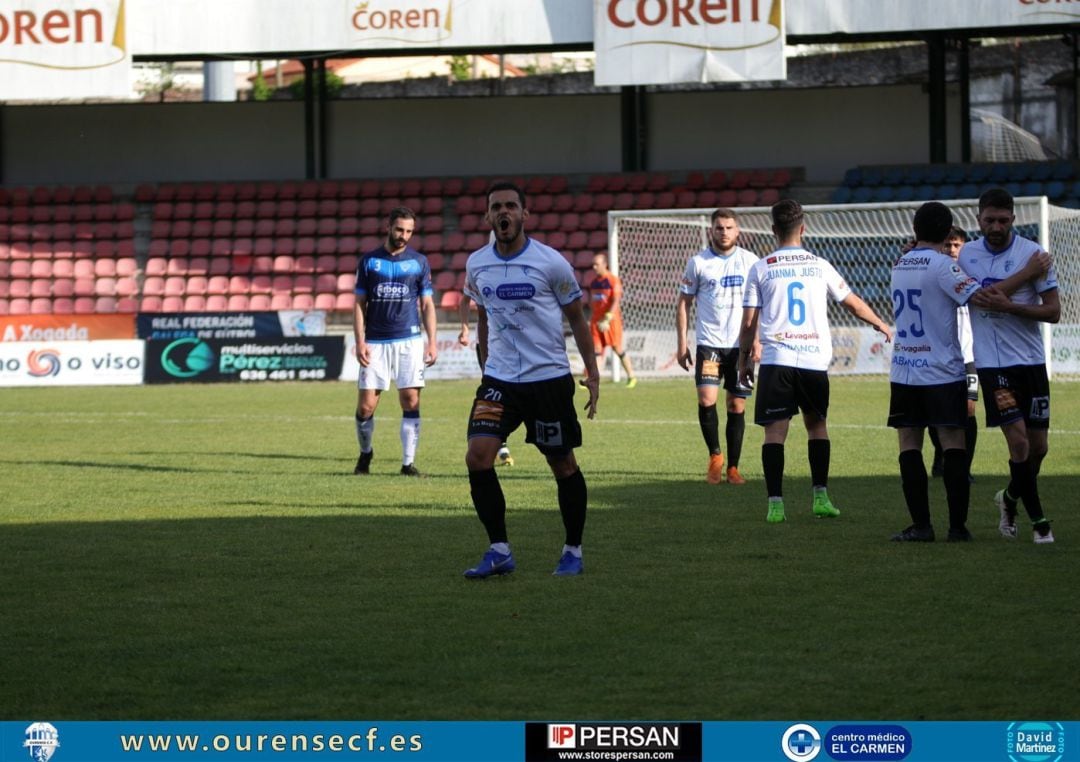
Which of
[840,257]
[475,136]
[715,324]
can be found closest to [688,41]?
[840,257]

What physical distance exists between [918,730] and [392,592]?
332 centimetres

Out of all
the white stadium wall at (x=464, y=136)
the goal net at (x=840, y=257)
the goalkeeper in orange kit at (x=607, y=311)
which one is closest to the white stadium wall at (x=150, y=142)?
the white stadium wall at (x=464, y=136)

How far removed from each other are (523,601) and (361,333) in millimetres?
5948

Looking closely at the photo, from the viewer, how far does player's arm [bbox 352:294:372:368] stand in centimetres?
1273

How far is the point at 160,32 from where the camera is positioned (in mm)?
29312

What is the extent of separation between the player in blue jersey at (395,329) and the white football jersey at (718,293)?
2.19 meters

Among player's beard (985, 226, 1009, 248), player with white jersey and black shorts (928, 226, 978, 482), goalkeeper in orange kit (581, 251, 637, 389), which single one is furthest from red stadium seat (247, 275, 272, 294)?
player's beard (985, 226, 1009, 248)

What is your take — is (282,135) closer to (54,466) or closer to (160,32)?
(160,32)

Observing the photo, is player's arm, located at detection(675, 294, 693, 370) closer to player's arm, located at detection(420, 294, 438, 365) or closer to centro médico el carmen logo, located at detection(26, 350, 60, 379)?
player's arm, located at detection(420, 294, 438, 365)

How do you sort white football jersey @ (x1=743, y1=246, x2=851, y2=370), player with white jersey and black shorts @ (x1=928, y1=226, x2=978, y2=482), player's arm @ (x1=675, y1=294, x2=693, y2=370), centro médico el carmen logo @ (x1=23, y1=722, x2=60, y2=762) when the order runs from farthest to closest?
player's arm @ (x1=675, y1=294, x2=693, y2=370) → player with white jersey and black shorts @ (x1=928, y1=226, x2=978, y2=482) → white football jersey @ (x1=743, y1=246, x2=851, y2=370) → centro médico el carmen logo @ (x1=23, y1=722, x2=60, y2=762)

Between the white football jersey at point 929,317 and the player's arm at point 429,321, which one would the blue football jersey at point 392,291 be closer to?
the player's arm at point 429,321

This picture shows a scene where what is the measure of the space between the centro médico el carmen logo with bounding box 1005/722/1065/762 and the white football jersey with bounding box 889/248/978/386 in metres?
4.08

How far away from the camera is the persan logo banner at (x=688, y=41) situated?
27.2 m

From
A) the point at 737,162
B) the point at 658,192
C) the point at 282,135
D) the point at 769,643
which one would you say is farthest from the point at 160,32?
the point at 769,643
